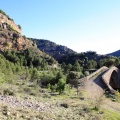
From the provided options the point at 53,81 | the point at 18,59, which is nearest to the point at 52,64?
the point at 18,59

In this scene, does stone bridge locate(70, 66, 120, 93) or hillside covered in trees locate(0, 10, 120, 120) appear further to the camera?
stone bridge locate(70, 66, 120, 93)

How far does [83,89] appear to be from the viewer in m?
35.3

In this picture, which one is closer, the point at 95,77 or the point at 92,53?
the point at 95,77

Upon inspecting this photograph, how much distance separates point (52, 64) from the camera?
323 ft

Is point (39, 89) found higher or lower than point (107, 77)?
lower

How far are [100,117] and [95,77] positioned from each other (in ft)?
77.3

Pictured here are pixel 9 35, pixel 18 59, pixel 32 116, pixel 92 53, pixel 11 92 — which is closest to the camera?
pixel 32 116

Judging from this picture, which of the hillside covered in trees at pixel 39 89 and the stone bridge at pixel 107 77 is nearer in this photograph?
the hillside covered in trees at pixel 39 89

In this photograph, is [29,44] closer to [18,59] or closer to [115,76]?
[18,59]

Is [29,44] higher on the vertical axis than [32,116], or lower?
higher

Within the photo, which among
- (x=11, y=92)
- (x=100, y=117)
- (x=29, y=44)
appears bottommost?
(x=100, y=117)

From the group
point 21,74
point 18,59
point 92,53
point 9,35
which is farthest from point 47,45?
point 21,74

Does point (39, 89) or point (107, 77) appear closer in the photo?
point (39, 89)

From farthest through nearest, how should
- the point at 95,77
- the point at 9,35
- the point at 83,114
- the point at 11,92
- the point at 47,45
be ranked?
the point at 47,45 → the point at 9,35 → the point at 95,77 → the point at 11,92 → the point at 83,114
